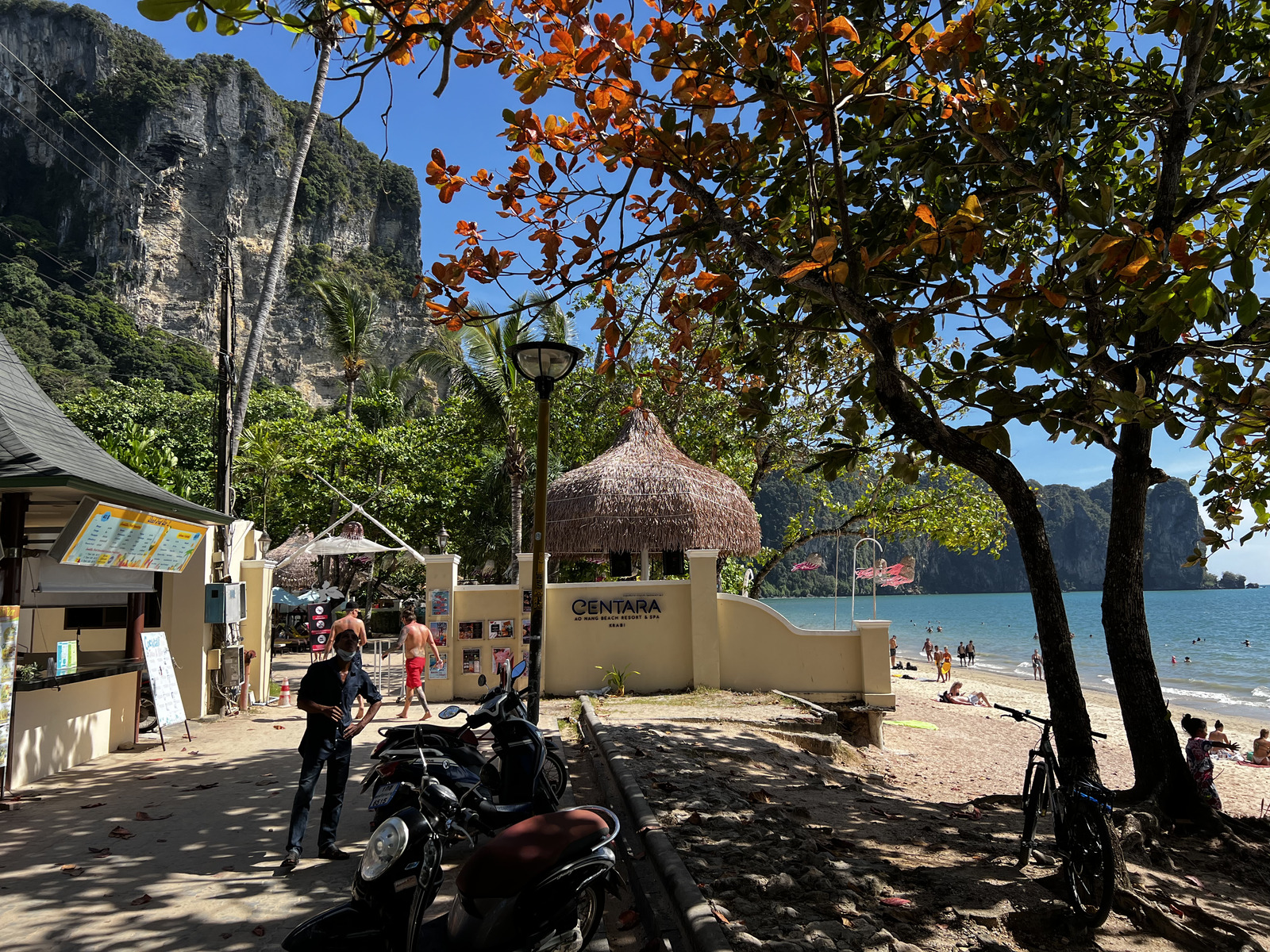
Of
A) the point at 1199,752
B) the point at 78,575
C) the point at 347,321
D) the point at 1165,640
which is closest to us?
the point at 1199,752

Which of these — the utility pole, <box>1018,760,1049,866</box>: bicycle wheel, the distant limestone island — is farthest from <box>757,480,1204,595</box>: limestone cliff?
<box>1018,760,1049,866</box>: bicycle wheel

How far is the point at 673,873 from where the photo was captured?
428cm

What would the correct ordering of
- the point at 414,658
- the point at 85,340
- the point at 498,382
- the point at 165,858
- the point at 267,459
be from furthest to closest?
1. the point at 85,340
2. the point at 267,459
3. the point at 498,382
4. the point at 414,658
5. the point at 165,858

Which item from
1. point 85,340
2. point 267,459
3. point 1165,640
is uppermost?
point 85,340

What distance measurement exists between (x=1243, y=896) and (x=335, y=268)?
84.4 m

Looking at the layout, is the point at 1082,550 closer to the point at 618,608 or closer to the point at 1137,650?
the point at 618,608

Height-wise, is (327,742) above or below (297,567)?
below

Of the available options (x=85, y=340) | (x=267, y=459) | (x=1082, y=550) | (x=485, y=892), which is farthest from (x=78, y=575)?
(x=1082, y=550)

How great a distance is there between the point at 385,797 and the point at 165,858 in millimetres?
2350

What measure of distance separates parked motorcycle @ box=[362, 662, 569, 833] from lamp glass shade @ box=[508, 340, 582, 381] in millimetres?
2731

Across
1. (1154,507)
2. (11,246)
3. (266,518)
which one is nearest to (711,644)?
(266,518)

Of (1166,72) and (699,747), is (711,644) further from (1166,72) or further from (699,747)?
(1166,72)

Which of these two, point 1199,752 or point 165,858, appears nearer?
point 165,858

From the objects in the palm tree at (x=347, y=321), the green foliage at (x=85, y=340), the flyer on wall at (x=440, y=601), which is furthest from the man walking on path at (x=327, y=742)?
the green foliage at (x=85, y=340)
